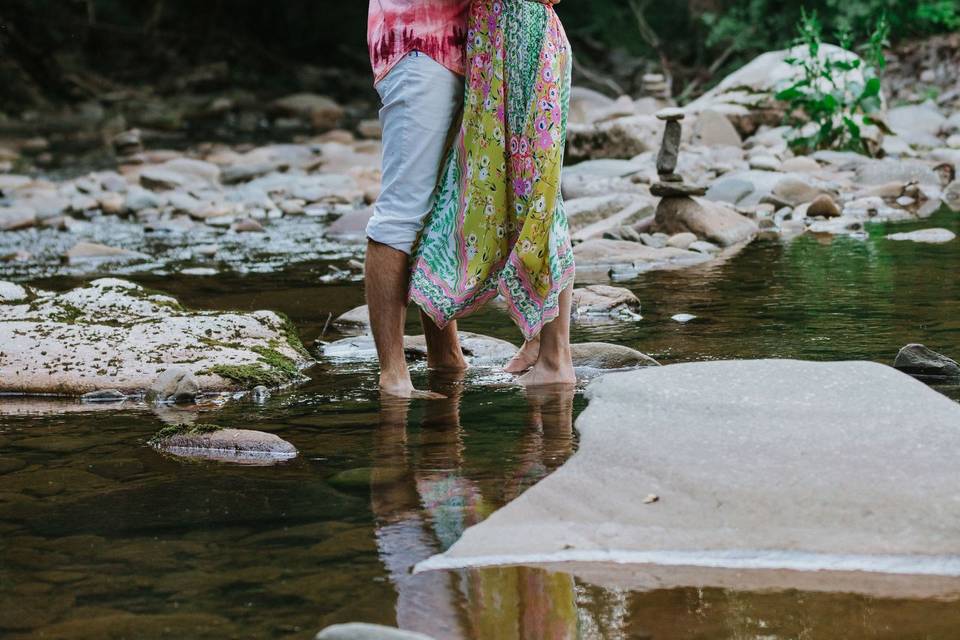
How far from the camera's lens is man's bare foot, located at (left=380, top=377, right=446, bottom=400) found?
133 inches

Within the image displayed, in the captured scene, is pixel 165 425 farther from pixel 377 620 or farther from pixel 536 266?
pixel 377 620

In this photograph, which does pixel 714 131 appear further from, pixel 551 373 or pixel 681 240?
pixel 551 373

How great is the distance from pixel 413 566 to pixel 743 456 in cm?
62

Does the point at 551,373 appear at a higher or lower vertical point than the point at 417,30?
lower

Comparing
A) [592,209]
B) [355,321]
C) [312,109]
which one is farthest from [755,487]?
[312,109]

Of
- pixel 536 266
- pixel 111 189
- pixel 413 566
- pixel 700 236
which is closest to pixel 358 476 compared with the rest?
pixel 413 566

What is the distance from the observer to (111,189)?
11.9 meters

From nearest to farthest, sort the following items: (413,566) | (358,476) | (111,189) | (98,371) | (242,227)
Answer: (413,566)
(358,476)
(98,371)
(242,227)
(111,189)

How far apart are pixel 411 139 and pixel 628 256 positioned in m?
2.92

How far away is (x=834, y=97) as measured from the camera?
34.1 feet

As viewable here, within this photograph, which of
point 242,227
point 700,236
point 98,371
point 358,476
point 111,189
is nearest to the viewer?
point 358,476

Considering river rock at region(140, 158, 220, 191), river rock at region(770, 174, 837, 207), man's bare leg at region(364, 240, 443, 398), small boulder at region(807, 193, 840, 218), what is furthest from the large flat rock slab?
river rock at region(140, 158, 220, 191)

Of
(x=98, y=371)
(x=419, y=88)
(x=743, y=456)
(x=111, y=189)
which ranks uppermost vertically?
(x=419, y=88)

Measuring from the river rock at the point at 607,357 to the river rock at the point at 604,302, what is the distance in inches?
37.8
